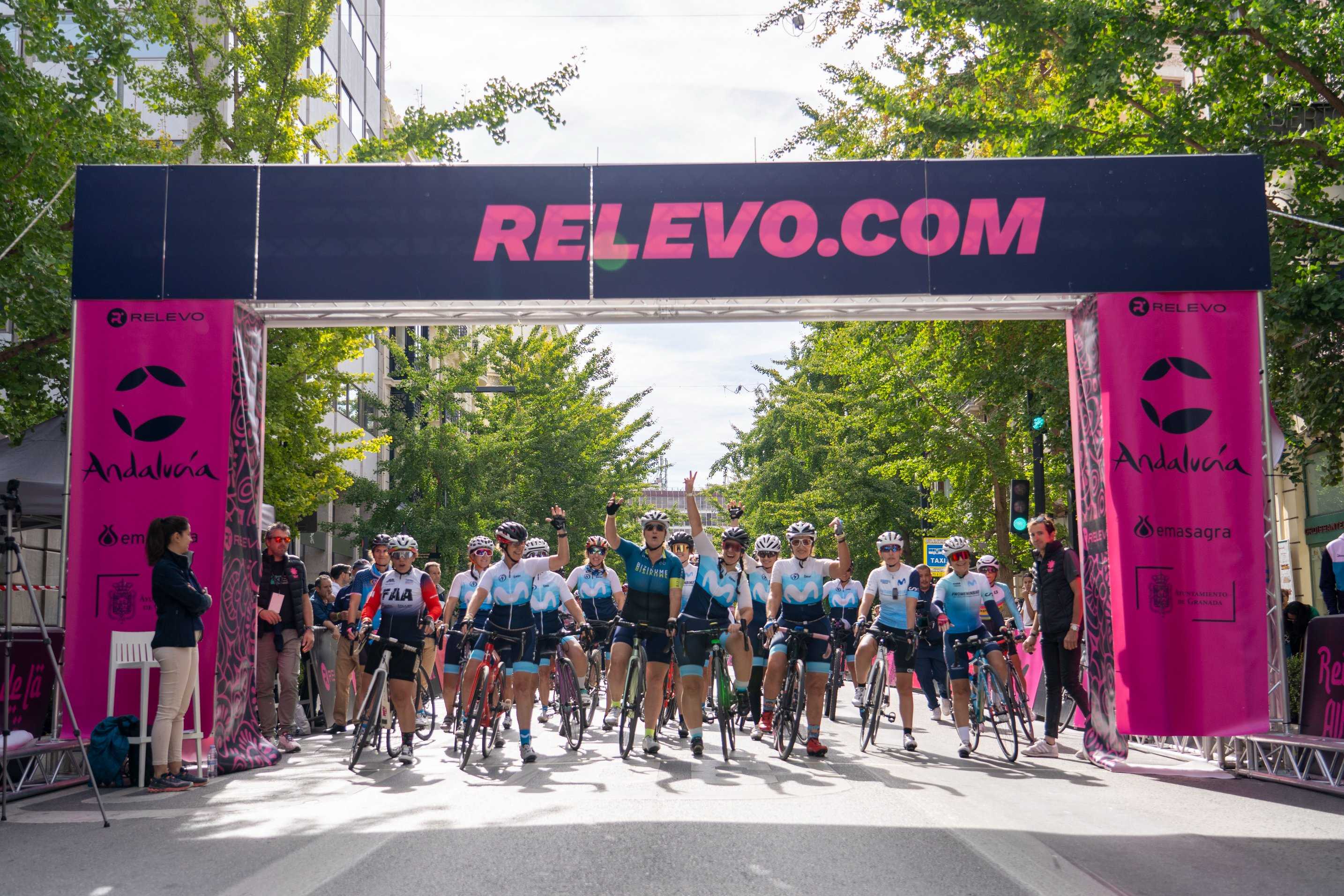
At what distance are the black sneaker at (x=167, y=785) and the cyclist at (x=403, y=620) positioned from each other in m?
2.05

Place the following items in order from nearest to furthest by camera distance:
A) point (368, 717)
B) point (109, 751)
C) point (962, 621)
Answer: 1. point (109, 751)
2. point (368, 717)
3. point (962, 621)

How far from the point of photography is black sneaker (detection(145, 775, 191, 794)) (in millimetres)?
10531

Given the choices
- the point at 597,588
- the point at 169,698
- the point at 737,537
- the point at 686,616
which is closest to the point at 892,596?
the point at 737,537

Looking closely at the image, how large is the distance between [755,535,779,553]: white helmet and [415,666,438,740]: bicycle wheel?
12.3 ft

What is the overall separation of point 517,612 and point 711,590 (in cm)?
176

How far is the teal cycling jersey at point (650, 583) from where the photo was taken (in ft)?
40.5

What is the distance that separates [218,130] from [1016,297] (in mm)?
13877

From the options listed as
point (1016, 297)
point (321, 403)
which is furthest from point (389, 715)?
point (321, 403)

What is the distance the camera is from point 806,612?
12.8 meters

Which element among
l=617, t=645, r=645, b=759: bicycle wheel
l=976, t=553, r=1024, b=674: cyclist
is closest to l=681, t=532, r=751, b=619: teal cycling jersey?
l=617, t=645, r=645, b=759: bicycle wheel

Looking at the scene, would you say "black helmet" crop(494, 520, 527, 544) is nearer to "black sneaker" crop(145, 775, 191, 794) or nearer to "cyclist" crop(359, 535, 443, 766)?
"cyclist" crop(359, 535, 443, 766)

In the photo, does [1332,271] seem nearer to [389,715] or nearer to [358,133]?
[389,715]

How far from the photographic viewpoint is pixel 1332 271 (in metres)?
15.3

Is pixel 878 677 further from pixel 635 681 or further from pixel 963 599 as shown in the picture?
pixel 635 681
